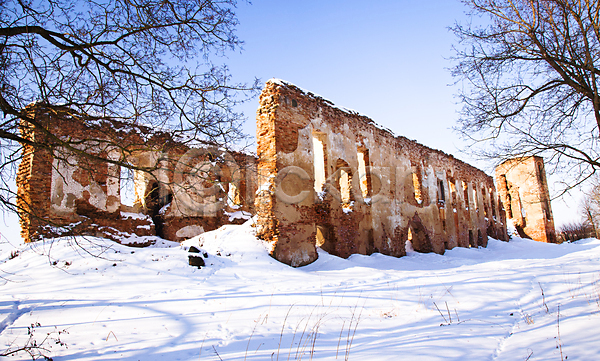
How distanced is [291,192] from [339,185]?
216 centimetres

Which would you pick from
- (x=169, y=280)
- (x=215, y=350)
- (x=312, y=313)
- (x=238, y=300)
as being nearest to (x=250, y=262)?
(x=169, y=280)

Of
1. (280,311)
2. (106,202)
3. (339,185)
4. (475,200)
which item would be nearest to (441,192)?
(475,200)

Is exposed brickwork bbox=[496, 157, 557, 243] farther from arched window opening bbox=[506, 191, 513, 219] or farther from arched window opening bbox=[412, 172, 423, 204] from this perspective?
arched window opening bbox=[412, 172, 423, 204]

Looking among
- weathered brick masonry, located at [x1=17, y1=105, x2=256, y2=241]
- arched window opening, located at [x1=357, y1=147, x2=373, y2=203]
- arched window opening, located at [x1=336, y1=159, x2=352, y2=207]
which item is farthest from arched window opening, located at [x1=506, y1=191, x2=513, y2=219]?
weathered brick masonry, located at [x1=17, y1=105, x2=256, y2=241]

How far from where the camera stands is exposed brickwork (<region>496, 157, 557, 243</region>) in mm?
26812

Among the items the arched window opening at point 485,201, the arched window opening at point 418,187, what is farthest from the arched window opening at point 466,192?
the arched window opening at point 418,187

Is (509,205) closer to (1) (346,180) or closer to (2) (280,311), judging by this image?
(1) (346,180)

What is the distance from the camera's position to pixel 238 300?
203 inches

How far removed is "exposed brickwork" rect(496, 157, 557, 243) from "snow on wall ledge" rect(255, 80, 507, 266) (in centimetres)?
1307

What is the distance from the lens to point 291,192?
31.0 feet

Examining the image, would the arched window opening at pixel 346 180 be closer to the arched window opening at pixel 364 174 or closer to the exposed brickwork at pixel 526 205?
the arched window opening at pixel 364 174

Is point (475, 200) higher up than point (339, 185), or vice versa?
point (475, 200)

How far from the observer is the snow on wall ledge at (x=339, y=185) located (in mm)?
9312

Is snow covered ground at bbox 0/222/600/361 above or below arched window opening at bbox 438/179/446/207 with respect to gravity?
below
